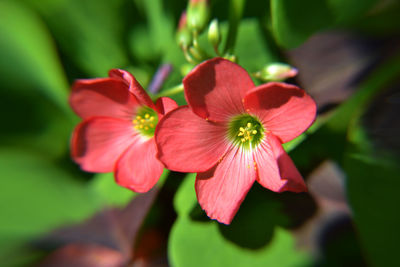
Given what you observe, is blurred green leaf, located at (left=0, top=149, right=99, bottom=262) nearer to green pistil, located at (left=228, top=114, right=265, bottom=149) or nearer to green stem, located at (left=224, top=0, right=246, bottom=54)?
green pistil, located at (left=228, top=114, right=265, bottom=149)

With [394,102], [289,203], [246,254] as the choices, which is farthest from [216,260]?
[394,102]

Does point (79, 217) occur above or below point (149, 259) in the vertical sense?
above

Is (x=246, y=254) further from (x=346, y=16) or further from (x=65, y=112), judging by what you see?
(x=65, y=112)

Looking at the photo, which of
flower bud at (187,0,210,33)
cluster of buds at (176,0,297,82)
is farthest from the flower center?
flower bud at (187,0,210,33)

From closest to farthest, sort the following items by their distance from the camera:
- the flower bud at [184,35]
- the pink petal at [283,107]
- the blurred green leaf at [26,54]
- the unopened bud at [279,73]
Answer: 1. the pink petal at [283,107]
2. the unopened bud at [279,73]
3. the flower bud at [184,35]
4. the blurred green leaf at [26,54]

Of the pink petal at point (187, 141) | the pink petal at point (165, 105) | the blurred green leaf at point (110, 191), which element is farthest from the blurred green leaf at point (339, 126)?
the blurred green leaf at point (110, 191)

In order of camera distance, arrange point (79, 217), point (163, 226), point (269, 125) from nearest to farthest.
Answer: point (269, 125) < point (79, 217) < point (163, 226)

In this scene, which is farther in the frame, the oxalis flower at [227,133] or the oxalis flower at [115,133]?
the oxalis flower at [115,133]

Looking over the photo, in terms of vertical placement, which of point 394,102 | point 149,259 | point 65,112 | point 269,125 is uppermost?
point 65,112

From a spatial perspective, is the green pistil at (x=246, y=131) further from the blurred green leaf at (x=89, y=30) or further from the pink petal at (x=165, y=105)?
the blurred green leaf at (x=89, y=30)
